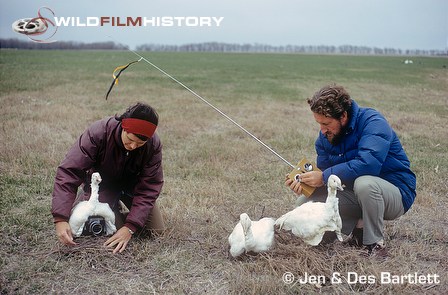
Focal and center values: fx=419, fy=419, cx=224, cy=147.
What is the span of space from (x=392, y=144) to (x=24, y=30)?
10.9ft

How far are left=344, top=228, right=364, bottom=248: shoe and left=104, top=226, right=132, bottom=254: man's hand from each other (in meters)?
1.69

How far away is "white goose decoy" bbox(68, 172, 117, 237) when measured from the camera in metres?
2.99

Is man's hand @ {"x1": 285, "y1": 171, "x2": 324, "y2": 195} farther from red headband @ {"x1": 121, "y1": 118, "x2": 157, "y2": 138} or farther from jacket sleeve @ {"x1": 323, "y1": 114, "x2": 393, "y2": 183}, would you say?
red headband @ {"x1": 121, "y1": 118, "x2": 157, "y2": 138}

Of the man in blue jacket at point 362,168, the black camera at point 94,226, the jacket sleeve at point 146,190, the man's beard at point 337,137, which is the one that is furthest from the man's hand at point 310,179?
the black camera at point 94,226

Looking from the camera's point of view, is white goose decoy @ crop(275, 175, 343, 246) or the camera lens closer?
white goose decoy @ crop(275, 175, 343, 246)

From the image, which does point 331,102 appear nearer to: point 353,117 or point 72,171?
point 353,117

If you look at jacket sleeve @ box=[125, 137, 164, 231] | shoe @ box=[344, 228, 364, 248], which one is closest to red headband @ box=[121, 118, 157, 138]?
jacket sleeve @ box=[125, 137, 164, 231]

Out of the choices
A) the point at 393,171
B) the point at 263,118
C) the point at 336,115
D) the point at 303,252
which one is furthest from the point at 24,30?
the point at 263,118

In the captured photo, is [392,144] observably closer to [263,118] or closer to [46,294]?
[46,294]

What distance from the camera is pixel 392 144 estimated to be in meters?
3.10

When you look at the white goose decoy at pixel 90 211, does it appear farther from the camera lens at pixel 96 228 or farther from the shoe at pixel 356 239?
the shoe at pixel 356 239

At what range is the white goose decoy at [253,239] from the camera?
9.71 ft

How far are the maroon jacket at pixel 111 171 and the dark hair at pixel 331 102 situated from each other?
126 cm

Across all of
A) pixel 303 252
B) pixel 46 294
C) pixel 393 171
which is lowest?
pixel 46 294
